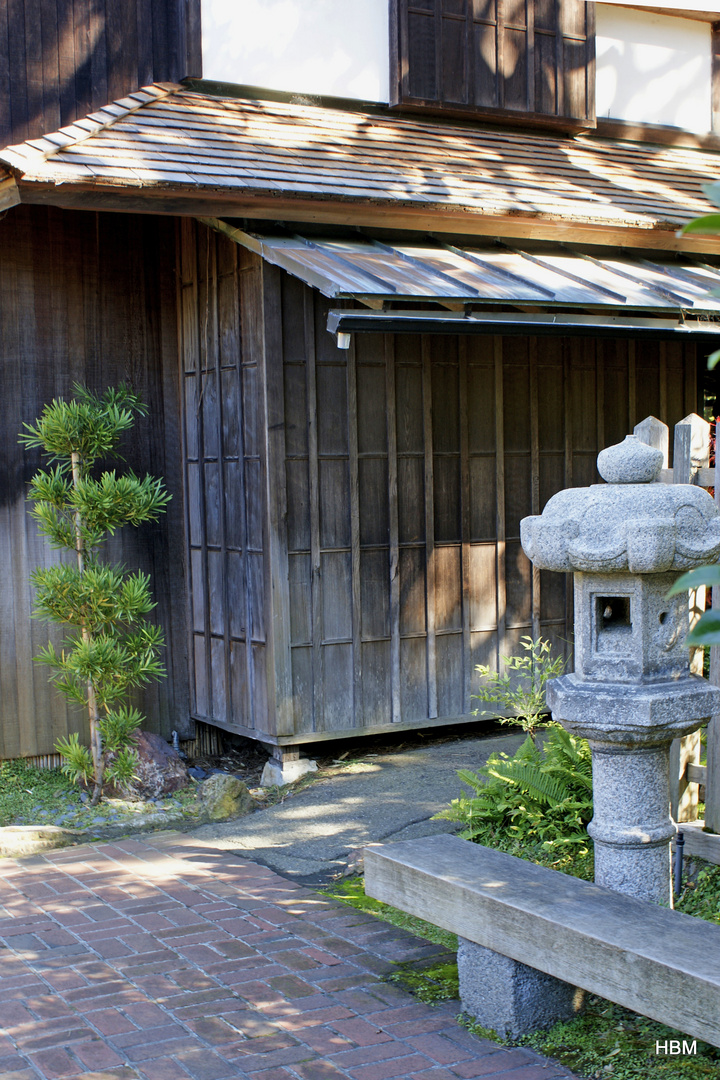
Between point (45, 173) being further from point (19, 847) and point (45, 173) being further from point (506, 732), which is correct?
point (506, 732)

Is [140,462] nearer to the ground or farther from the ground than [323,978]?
farther from the ground

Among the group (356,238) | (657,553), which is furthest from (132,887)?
(356,238)

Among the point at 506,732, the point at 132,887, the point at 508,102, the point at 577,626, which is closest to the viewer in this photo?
the point at 577,626

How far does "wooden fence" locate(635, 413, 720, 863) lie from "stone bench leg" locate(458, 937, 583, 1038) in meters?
1.05

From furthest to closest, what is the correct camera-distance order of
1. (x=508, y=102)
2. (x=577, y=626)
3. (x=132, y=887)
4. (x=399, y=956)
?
1. (x=508, y=102)
2. (x=132, y=887)
3. (x=399, y=956)
4. (x=577, y=626)

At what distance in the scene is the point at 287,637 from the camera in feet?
23.6

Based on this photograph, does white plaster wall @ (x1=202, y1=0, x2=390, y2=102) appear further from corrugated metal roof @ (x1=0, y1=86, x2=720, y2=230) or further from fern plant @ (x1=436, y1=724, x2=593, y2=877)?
fern plant @ (x1=436, y1=724, x2=593, y2=877)

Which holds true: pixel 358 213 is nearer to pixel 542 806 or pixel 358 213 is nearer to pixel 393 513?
pixel 393 513

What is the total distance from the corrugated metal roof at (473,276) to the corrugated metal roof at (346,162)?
325mm

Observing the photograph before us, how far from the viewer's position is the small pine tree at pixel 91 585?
675cm

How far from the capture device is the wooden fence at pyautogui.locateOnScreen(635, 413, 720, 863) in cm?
463

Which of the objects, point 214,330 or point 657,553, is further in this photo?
point 214,330

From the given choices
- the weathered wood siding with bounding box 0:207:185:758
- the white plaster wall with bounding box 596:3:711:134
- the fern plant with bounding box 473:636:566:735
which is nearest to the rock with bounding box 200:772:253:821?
the weathered wood siding with bounding box 0:207:185:758

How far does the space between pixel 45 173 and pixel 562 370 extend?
13.3 feet
